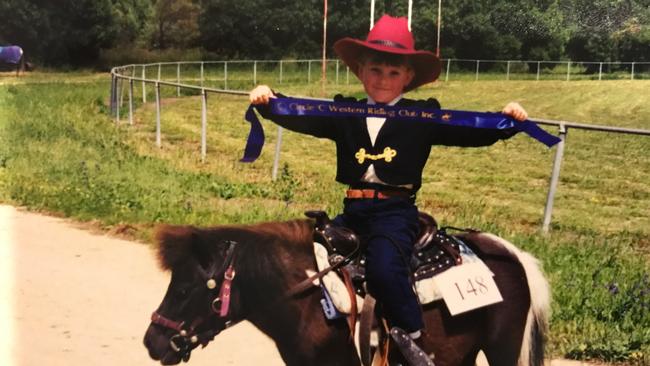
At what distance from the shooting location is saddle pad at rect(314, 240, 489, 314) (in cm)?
299

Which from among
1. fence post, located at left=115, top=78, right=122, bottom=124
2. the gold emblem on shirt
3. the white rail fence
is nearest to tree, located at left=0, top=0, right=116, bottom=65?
the white rail fence

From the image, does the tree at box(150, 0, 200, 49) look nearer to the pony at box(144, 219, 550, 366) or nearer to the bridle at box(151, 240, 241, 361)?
the pony at box(144, 219, 550, 366)

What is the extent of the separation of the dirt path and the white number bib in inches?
45.6

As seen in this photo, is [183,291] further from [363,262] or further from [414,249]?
[414,249]

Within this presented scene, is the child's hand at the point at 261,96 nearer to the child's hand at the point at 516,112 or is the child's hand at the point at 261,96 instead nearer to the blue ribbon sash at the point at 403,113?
the blue ribbon sash at the point at 403,113

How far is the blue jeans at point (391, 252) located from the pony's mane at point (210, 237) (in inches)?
10.0

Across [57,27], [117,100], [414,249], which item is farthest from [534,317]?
[117,100]

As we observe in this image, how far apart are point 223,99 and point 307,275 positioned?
61.1 ft

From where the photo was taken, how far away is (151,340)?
2883mm

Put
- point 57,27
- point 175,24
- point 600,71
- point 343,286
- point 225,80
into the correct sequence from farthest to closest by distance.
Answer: point 600,71 < point 225,80 < point 57,27 < point 175,24 < point 343,286

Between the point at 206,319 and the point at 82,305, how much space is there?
8.50 ft

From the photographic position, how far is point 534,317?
10.8 feet

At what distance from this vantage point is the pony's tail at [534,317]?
128 inches

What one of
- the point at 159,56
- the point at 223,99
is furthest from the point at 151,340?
the point at 223,99
